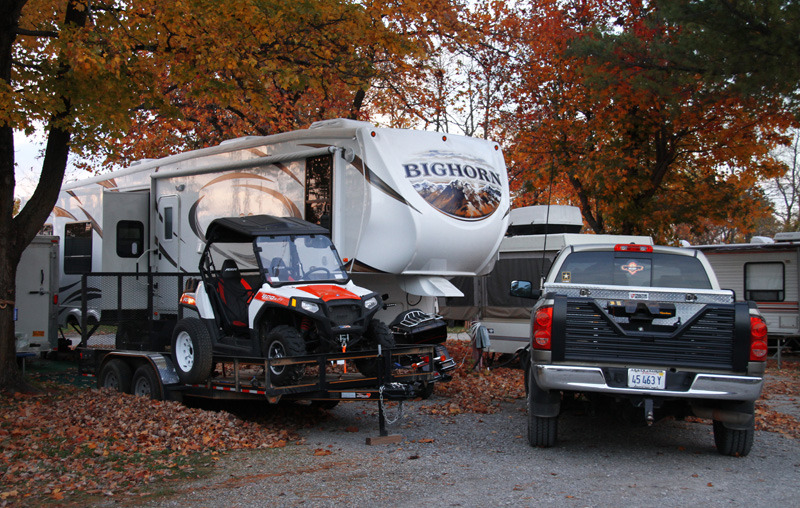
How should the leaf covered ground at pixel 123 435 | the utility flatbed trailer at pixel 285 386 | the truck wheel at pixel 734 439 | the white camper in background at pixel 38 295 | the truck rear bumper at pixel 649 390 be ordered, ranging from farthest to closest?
the white camper in background at pixel 38 295, the utility flatbed trailer at pixel 285 386, the truck wheel at pixel 734 439, the truck rear bumper at pixel 649 390, the leaf covered ground at pixel 123 435

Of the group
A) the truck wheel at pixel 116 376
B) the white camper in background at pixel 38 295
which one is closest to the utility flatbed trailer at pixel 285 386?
the truck wheel at pixel 116 376

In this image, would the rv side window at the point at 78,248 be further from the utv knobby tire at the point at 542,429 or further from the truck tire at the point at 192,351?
the utv knobby tire at the point at 542,429

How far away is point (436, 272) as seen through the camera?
1135 cm

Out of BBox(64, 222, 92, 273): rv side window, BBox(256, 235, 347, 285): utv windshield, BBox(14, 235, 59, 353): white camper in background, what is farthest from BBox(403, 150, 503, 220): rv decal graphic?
BBox(64, 222, 92, 273): rv side window

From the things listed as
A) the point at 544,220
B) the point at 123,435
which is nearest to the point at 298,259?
the point at 123,435

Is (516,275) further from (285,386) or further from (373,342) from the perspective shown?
(285,386)

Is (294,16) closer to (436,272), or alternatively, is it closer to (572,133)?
(436,272)

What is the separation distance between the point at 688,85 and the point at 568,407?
33.8ft

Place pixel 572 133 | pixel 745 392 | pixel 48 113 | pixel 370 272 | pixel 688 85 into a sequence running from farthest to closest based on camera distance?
pixel 572 133 → pixel 688 85 → pixel 370 272 → pixel 48 113 → pixel 745 392

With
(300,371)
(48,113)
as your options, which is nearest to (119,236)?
(48,113)

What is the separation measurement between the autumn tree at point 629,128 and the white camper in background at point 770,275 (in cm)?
180

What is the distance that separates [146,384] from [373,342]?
9.80 feet

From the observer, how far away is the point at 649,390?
7.16 metres

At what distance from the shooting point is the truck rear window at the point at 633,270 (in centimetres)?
820
